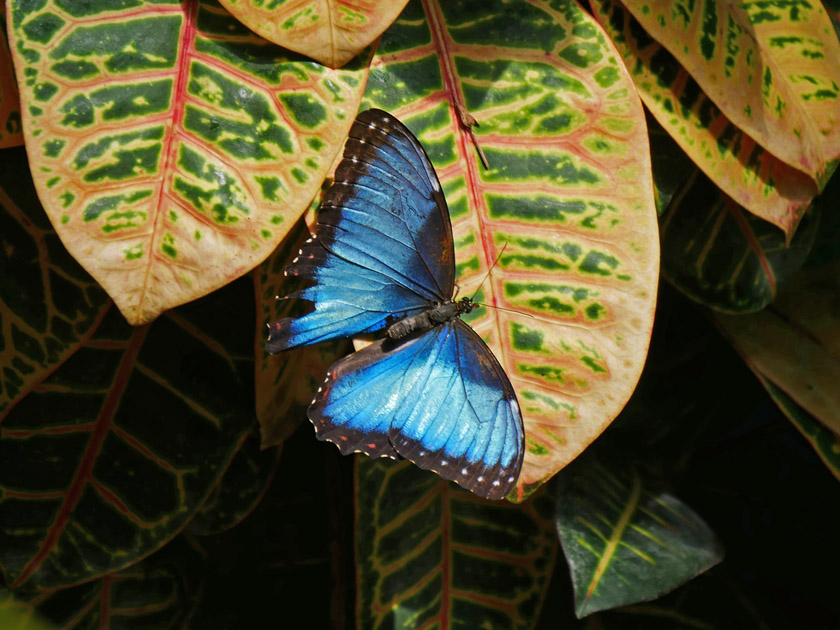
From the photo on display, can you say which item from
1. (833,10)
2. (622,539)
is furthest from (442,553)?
(833,10)

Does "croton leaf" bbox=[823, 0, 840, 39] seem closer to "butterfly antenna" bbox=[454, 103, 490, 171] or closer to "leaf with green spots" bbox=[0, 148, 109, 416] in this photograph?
"butterfly antenna" bbox=[454, 103, 490, 171]

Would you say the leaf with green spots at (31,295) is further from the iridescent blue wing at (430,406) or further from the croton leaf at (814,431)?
the croton leaf at (814,431)

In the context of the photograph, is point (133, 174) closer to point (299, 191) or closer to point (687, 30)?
point (299, 191)

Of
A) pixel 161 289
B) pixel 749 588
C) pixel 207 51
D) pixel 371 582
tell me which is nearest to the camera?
pixel 161 289

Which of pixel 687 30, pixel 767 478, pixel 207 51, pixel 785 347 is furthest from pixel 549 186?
pixel 767 478

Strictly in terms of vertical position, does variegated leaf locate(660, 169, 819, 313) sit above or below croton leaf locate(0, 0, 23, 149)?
below

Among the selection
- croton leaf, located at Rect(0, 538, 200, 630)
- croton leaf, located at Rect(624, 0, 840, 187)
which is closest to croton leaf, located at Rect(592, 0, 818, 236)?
croton leaf, located at Rect(624, 0, 840, 187)

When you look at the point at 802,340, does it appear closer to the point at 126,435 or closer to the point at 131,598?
the point at 126,435
